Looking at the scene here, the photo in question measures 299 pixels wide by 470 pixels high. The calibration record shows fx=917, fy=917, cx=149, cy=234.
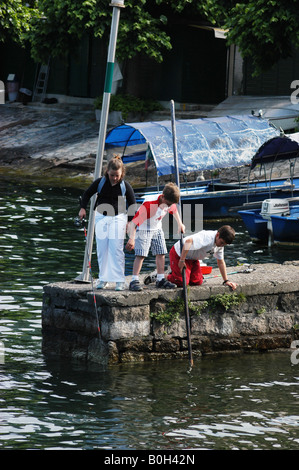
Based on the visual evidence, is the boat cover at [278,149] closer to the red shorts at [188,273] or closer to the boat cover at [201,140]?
the boat cover at [201,140]

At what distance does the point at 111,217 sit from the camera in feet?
36.0

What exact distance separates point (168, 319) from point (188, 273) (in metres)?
0.62

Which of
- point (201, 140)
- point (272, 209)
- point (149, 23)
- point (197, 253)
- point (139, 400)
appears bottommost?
point (139, 400)

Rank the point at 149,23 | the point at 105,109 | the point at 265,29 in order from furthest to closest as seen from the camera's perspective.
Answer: the point at 149,23
the point at 265,29
the point at 105,109

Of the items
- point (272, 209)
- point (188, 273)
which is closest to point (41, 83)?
point (272, 209)

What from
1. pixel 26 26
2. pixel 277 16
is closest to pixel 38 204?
pixel 277 16

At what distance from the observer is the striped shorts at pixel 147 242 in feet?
37.3

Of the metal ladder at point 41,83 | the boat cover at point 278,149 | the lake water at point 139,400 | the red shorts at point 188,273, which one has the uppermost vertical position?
the metal ladder at point 41,83

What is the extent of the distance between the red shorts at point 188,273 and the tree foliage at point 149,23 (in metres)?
18.7

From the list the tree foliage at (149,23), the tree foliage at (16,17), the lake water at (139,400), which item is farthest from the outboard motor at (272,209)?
the tree foliage at (16,17)

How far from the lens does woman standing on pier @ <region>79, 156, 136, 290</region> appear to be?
36.0ft

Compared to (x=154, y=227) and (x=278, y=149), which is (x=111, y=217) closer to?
(x=154, y=227)

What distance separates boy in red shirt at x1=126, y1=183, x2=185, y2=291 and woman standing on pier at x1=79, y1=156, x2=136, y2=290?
6.9 inches

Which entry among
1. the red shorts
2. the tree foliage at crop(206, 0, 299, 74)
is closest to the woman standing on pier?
the red shorts
